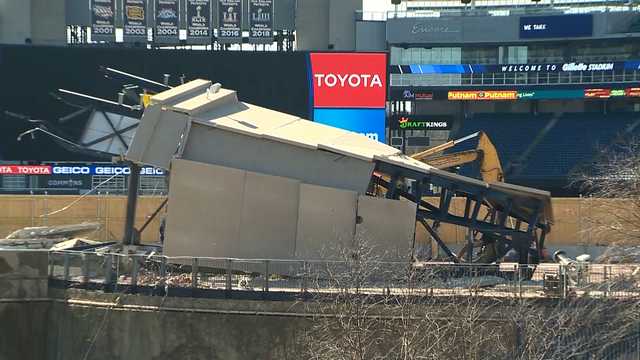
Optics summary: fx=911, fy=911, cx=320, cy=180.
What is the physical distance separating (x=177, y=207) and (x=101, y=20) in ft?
181

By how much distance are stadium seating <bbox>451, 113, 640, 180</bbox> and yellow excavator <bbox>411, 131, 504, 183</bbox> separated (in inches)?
1681

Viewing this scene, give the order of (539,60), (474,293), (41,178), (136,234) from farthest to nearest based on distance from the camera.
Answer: (539,60) → (41,178) → (136,234) → (474,293)

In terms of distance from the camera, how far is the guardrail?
1703 centimetres

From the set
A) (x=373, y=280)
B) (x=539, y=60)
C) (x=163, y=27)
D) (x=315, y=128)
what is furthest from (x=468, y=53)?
(x=373, y=280)

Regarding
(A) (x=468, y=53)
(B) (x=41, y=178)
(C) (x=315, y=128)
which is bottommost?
(B) (x=41, y=178)

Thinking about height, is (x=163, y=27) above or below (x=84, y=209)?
above

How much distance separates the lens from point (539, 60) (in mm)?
79312

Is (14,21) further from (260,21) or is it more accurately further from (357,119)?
(357,119)

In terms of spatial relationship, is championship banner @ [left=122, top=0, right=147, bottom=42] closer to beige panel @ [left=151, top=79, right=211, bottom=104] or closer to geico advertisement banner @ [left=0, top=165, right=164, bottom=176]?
geico advertisement banner @ [left=0, top=165, right=164, bottom=176]

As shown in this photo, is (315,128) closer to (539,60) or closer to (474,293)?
(474,293)

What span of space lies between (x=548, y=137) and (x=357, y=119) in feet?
92.9

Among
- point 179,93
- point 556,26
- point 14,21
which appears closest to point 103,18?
point 14,21

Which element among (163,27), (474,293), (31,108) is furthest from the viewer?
(163,27)

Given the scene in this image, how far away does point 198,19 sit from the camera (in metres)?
69.9
